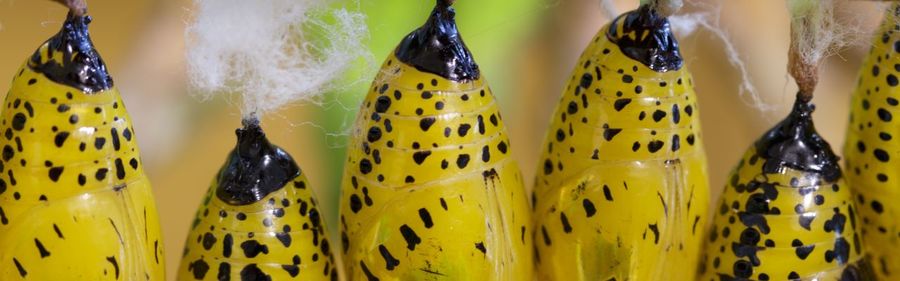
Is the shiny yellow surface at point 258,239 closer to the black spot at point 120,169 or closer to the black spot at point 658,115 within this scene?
the black spot at point 120,169

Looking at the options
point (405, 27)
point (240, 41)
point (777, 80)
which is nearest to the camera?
point (240, 41)

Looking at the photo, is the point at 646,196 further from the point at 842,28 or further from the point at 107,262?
the point at 107,262

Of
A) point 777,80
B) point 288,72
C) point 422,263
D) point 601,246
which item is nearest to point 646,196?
point 601,246

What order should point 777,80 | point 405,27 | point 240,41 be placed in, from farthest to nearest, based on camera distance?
point 777,80
point 405,27
point 240,41

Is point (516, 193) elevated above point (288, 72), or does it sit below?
below

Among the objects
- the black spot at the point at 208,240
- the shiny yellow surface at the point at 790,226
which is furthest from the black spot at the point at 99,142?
the shiny yellow surface at the point at 790,226

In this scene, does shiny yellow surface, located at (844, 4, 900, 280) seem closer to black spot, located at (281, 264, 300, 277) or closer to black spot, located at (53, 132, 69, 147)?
black spot, located at (281, 264, 300, 277)

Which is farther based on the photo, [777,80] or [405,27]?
[777,80]
